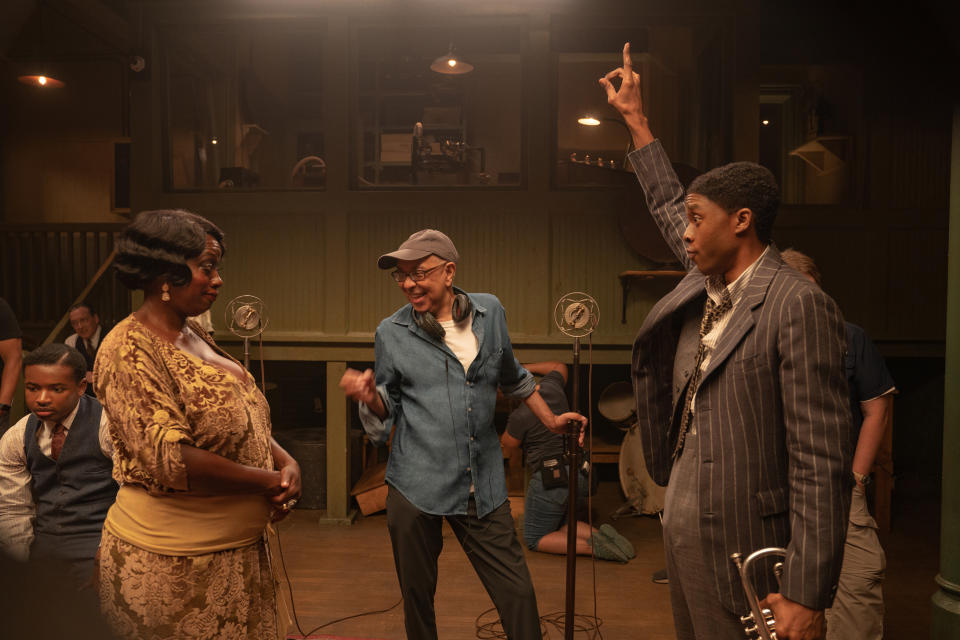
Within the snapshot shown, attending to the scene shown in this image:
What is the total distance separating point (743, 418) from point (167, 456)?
1498mm

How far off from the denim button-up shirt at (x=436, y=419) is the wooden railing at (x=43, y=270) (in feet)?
27.0

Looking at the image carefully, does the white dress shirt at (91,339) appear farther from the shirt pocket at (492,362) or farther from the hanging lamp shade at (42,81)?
the shirt pocket at (492,362)

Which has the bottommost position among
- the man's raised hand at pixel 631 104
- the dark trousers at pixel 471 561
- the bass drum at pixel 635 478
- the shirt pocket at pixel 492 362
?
the bass drum at pixel 635 478

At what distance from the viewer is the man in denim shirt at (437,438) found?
9.82 ft

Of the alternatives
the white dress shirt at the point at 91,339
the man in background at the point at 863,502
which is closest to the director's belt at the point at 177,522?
the man in background at the point at 863,502

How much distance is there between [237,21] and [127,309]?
427cm

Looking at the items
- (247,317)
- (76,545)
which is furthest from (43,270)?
(76,545)

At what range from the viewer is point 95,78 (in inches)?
458

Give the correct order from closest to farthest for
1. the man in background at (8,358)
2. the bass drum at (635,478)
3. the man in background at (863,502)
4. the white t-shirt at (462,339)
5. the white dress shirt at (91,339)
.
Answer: the white t-shirt at (462,339)
the man in background at (863,502)
the man in background at (8,358)
the bass drum at (635,478)
the white dress shirt at (91,339)

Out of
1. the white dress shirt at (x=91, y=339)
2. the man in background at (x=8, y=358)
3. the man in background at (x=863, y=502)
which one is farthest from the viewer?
the white dress shirt at (x=91, y=339)

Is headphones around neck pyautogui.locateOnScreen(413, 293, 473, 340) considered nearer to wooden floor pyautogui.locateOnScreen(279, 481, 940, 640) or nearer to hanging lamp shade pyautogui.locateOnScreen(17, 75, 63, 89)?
wooden floor pyautogui.locateOnScreen(279, 481, 940, 640)

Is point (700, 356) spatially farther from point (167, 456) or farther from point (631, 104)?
point (167, 456)

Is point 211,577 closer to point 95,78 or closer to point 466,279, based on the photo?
point 466,279

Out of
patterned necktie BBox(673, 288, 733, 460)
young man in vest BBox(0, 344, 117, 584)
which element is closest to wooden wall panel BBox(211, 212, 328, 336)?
young man in vest BBox(0, 344, 117, 584)
